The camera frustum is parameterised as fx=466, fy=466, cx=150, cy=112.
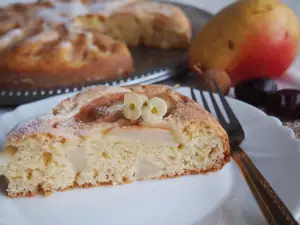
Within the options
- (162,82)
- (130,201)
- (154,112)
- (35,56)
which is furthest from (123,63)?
(130,201)

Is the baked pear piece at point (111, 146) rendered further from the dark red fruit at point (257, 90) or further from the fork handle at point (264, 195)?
the dark red fruit at point (257, 90)

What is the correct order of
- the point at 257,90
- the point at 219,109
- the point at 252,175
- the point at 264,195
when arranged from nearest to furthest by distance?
the point at 264,195 → the point at 252,175 → the point at 219,109 → the point at 257,90

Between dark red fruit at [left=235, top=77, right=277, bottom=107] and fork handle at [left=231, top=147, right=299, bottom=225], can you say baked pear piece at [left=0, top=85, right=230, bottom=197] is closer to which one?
fork handle at [left=231, top=147, right=299, bottom=225]

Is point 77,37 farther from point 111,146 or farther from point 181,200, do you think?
point 181,200

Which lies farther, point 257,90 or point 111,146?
point 257,90

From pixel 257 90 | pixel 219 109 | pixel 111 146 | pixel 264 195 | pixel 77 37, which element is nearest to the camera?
pixel 264 195

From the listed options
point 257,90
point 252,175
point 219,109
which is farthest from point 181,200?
point 257,90

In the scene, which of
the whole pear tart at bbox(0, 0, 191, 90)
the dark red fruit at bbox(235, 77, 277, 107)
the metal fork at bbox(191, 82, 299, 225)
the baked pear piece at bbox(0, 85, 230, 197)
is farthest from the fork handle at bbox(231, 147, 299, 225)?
the whole pear tart at bbox(0, 0, 191, 90)

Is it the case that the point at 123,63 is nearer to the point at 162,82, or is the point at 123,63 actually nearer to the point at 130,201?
the point at 162,82
